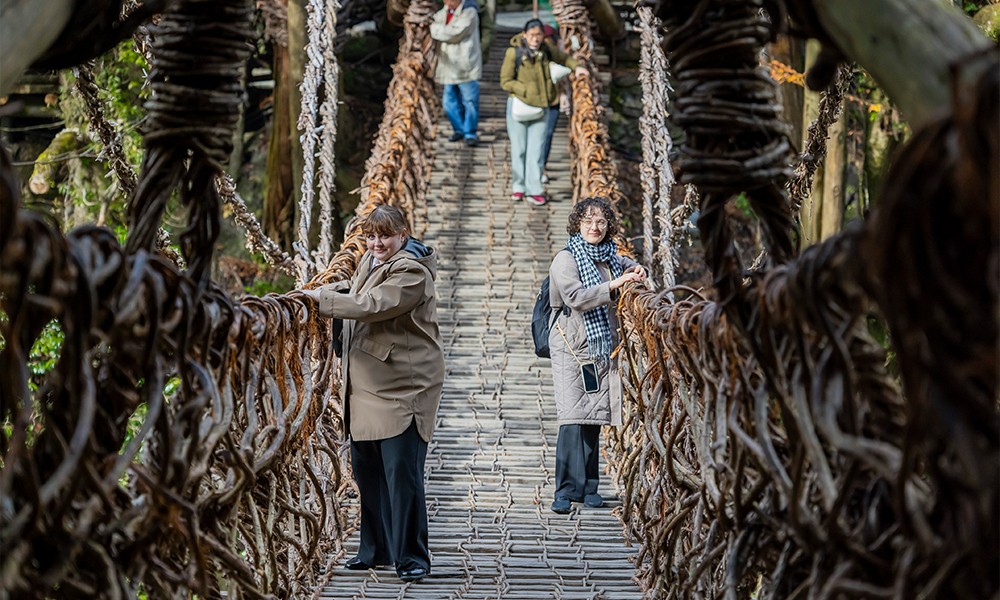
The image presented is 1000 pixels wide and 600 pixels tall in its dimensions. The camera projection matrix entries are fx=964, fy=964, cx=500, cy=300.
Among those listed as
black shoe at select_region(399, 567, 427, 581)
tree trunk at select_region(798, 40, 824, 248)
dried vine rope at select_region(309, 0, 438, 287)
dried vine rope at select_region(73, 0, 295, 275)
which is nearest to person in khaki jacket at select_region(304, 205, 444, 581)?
black shoe at select_region(399, 567, 427, 581)

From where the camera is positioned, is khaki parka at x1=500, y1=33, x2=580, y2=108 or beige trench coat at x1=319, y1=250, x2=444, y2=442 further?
khaki parka at x1=500, y1=33, x2=580, y2=108

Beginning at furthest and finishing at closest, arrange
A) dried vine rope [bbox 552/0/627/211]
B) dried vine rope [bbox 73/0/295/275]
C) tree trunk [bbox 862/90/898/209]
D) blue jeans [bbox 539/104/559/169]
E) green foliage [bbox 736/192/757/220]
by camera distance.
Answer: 1. green foliage [bbox 736/192/757/220]
2. tree trunk [bbox 862/90/898/209]
3. blue jeans [bbox 539/104/559/169]
4. dried vine rope [bbox 552/0/627/211]
5. dried vine rope [bbox 73/0/295/275]

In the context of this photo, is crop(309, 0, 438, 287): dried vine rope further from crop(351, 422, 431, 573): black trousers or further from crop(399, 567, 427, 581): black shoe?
crop(399, 567, 427, 581): black shoe

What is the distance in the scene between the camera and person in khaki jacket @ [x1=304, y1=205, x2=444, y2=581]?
289cm

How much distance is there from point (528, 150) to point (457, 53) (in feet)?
4.08

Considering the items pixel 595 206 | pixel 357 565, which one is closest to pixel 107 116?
pixel 595 206

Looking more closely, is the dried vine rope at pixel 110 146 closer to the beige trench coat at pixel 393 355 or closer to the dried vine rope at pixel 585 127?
the beige trench coat at pixel 393 355

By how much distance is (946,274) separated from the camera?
2.97 feet

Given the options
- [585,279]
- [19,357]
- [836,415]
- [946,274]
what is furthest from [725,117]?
[585,279]

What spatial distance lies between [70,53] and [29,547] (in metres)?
0.66

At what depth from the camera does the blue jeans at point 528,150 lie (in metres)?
6.60

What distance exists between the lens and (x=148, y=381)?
1300 mm

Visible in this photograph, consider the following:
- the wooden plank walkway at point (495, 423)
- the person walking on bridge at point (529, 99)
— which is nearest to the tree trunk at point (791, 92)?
the wooden plank walkway at point (495, 423)

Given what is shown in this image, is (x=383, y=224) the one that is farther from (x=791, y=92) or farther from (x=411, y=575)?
(x=791, y=92)
